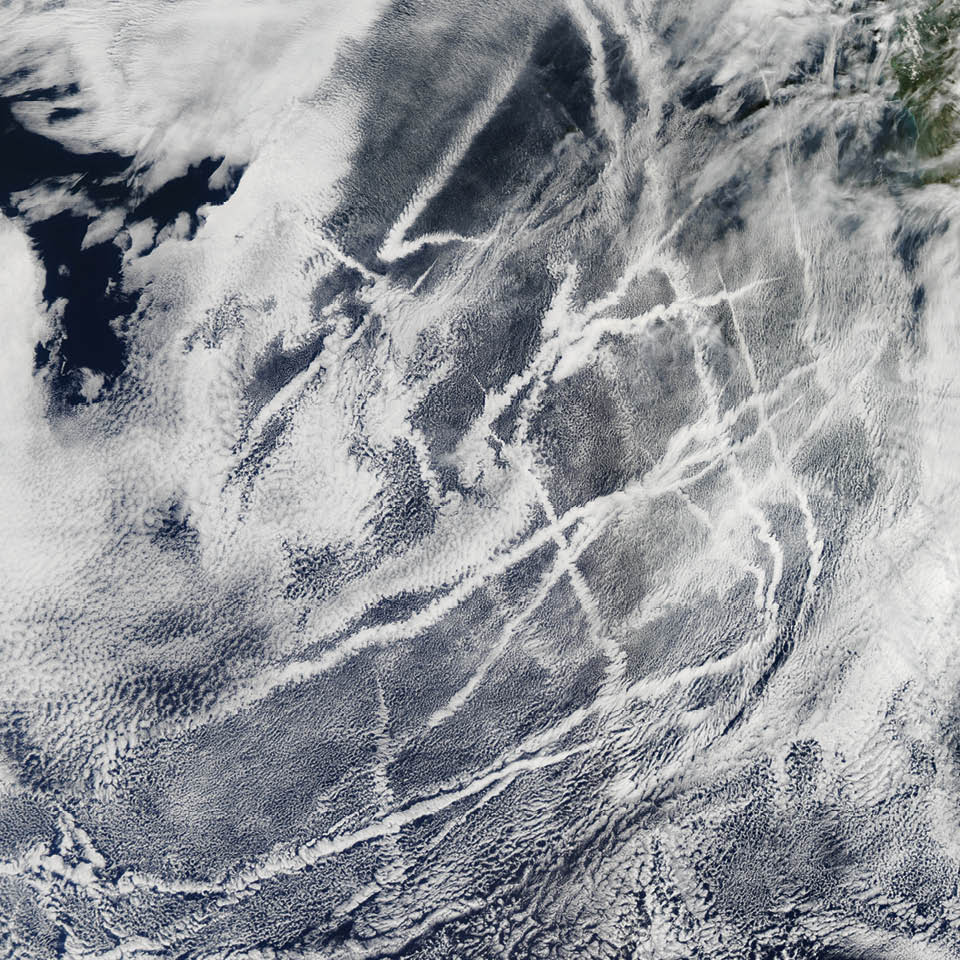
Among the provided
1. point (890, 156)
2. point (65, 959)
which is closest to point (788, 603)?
point (890, 156)

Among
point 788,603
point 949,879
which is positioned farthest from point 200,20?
point 949,879

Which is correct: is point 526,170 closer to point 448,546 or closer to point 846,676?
point 448,546

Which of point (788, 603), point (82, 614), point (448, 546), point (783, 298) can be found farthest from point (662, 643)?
point (82, 614)

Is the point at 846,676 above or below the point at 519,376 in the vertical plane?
below

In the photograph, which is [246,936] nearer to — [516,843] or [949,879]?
[516,843]

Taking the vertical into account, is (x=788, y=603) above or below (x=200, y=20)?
below

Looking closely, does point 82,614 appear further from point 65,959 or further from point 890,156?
point 890,156

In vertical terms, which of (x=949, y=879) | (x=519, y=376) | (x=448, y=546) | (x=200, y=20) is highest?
(x=200, y=20)

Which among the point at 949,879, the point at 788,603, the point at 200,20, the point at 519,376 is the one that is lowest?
the point at 949,879
